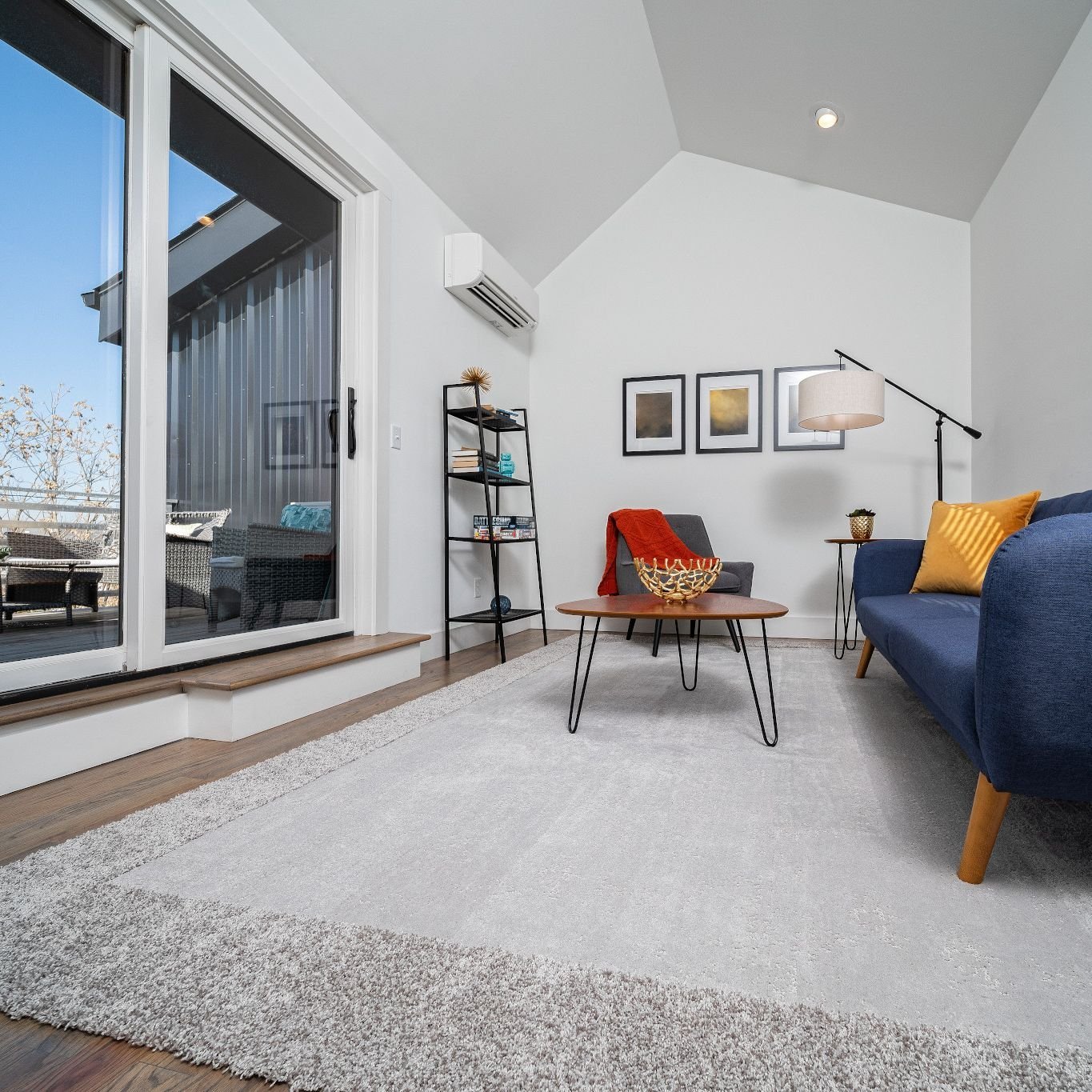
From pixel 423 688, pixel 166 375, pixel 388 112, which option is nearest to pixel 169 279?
pixel 166 375

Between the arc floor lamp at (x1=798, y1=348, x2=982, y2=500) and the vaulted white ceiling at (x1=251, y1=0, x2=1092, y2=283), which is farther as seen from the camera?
the arc floor lamp at (x1=798, y1=348, x2=982, y2=500)

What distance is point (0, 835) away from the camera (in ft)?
4.50

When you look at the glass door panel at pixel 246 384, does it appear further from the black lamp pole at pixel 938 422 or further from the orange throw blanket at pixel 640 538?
the black lamp pole at pixel 938 422

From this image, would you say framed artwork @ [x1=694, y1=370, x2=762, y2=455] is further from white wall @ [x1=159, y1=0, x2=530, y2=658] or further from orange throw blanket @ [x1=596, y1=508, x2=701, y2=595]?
white wall @ [x1=159, y1=0, x2=530, y2=658]

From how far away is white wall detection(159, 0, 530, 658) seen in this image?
8.97 feet

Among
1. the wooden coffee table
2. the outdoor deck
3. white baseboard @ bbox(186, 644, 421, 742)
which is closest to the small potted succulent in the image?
the wooden coffee table

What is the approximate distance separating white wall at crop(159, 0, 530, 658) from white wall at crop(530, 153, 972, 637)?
3.58 ft

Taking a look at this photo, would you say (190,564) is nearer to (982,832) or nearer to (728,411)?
(982,832)

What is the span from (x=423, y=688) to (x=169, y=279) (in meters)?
1.72

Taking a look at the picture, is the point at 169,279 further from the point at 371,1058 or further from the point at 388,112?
the point at 371,1058

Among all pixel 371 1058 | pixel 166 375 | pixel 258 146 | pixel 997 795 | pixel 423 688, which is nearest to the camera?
pixel 371 1058

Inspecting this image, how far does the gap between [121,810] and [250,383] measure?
1569 mm

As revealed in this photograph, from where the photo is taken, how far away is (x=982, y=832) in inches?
46.1

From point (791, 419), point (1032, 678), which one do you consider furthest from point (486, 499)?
point (1032, 678)
